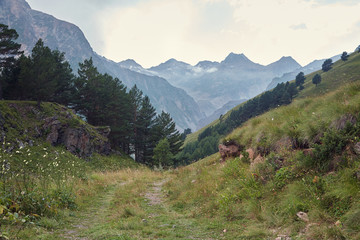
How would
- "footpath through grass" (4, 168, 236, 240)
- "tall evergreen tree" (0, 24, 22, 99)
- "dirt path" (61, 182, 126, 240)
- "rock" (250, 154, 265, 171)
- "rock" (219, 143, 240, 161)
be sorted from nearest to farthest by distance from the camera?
1. "footpath through grass" (4, 168, 236, 240)
2. "dirt path" (61, 182, 126, 240)
3. "rock" (250, 154, 265, 171)
4. "rock" (219, 143, 240, 161)
5. "tall evergreen tree" (0, 24, 22, 99)

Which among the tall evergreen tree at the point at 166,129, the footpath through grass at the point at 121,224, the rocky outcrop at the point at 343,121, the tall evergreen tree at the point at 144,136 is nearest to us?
the footpath through grass at the point at 121,224

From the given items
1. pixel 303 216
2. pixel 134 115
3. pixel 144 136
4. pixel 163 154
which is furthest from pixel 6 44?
pixel 303 216

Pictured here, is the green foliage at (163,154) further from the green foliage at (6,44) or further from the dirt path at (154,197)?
the dirt path at (154,197)

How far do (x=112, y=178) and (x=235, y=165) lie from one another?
10045mm

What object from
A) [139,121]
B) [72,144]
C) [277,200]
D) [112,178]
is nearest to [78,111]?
[139,121]

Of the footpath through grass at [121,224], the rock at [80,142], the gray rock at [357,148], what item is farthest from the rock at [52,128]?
the gray rock at [357,148]

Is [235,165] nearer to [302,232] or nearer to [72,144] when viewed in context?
[302,232]

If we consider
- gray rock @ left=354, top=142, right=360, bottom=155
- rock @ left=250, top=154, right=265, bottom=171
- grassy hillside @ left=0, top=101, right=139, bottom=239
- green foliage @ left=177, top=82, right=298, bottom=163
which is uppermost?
grassy hillside @ left=0, top=101, right=139, bottom=239

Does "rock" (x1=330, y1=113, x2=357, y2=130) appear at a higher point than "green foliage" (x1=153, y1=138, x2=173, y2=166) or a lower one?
higher

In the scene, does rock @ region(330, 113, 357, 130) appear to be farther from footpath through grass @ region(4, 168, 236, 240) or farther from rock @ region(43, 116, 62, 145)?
rock @ region(43, 116, 62, 145)

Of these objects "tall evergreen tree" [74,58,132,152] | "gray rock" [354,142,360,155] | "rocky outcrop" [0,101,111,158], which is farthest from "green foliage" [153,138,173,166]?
"gray rock" [354,142,360,155]

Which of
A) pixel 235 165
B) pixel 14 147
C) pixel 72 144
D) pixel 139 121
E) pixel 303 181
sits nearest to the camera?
pixel 303 181

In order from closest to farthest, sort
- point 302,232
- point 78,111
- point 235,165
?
1. point 302,232
2. point 235,165
3. point 78,111

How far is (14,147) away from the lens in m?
18.1
